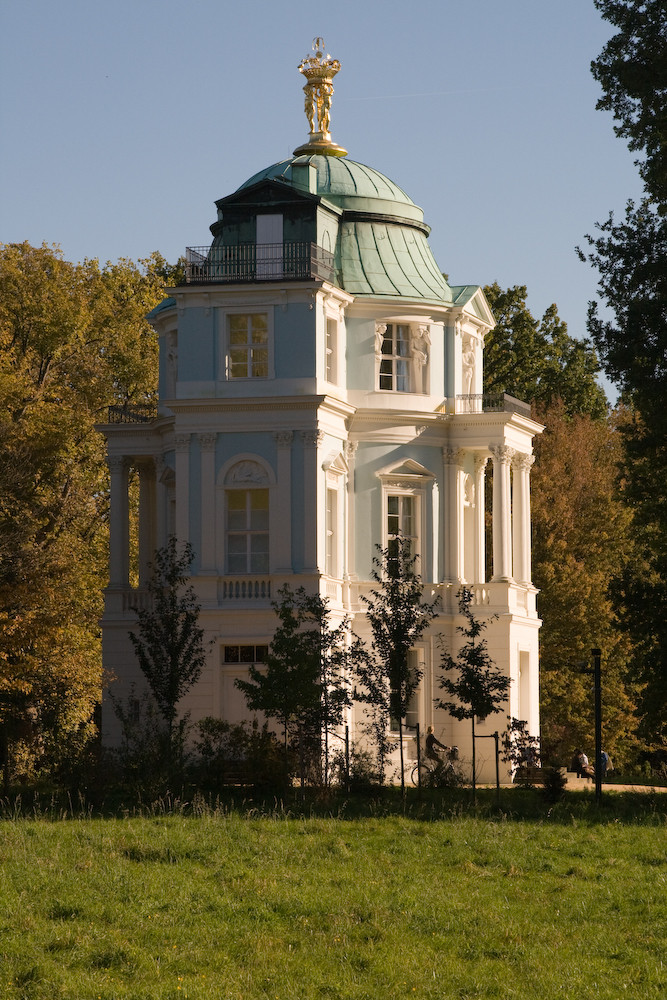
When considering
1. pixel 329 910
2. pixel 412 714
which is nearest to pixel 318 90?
pixel 412 714

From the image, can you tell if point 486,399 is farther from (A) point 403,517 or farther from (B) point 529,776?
(B) point 529,776

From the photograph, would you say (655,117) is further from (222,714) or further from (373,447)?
(222,714)

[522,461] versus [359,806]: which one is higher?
[522,461]

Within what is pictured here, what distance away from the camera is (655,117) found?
33.2m

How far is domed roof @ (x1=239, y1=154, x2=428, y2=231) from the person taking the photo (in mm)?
47250

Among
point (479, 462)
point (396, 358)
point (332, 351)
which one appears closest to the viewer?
point (332, 351)

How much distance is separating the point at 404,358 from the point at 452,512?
4.32 metres

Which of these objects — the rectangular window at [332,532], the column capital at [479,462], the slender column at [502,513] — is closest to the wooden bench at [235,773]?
the rectangular window at [332,532]

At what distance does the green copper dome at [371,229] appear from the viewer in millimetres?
46406

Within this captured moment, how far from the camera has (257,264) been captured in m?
44.0

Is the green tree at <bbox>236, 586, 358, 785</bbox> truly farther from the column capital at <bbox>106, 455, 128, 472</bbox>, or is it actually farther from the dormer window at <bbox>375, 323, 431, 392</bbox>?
the column capital at <bbox>106, 455, 128, 472</bbox>

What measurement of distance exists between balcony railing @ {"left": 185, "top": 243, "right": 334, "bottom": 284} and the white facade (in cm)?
6

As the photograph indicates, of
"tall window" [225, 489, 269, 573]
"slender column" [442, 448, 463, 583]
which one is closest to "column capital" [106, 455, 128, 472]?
"tall window" [225, 489, 269, 573]

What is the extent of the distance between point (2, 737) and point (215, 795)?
729 centimetres
